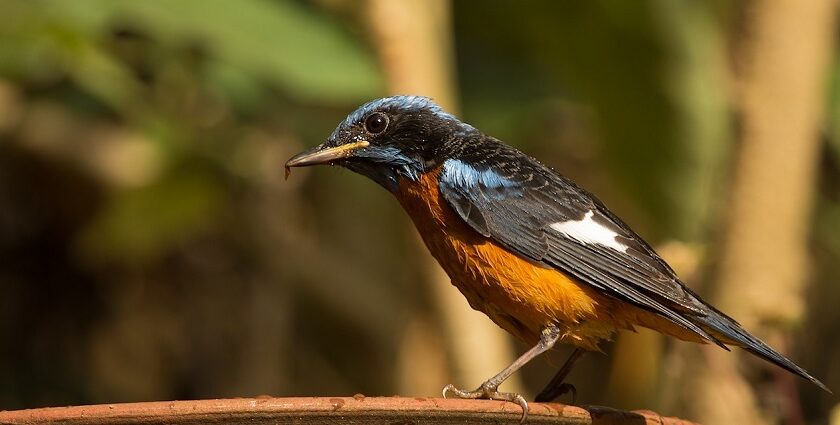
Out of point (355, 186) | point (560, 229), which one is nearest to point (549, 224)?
point (560, 229)

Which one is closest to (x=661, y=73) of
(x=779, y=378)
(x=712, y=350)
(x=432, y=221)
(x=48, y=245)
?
(x=712, y=350)

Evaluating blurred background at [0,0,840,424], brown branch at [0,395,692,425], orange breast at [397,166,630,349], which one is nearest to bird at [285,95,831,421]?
orange breast at [397,166,630,349]

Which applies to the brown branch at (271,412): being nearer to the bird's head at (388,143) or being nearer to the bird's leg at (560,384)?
the bird's leg at (560,384)

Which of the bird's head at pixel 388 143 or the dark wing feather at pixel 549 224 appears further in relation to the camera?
the bird's head at pixel 388 143

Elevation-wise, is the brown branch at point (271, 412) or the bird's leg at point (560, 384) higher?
the bird's leg at point (560, 384)

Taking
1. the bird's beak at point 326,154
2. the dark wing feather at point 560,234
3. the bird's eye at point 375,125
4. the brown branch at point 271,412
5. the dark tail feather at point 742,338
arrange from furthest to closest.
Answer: the bird's eye at point 375,125, the bird's beak at point 326,154, the dark wing feather at point 560,234, the dark tail feather at point 742,338, the brown branch at point 271,412

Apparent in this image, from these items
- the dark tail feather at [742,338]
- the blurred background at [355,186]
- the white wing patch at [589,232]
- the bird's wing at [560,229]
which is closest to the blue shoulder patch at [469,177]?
the bird's wing at [560,229]

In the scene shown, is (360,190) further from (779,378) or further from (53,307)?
(779,378)

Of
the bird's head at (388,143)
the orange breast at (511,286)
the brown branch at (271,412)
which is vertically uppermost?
the bird's head at (388,143)
